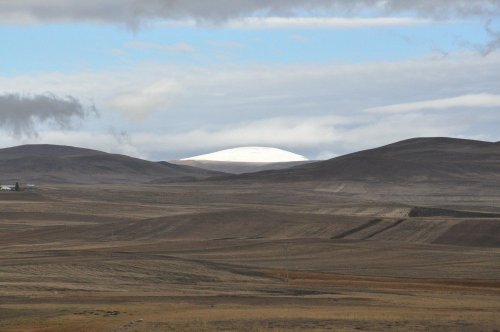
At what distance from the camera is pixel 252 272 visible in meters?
70.2

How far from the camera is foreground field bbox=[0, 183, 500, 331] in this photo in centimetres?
4141

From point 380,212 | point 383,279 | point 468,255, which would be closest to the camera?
point 383,279

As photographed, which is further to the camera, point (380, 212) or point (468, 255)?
point (380, 212)

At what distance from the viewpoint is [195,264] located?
70.9 meters

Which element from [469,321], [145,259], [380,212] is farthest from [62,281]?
[380,212]

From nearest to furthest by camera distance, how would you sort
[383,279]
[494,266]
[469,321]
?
[469,321] < [383,279] < [494,266]

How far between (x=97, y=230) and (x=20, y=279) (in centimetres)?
5784

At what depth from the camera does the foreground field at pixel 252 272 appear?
4141 cm

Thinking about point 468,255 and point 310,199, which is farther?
point 310,199

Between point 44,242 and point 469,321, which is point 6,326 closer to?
point 469,321

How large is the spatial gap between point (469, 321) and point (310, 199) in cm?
15859

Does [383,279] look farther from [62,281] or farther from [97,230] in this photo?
[97,230]

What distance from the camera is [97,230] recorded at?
116250mm

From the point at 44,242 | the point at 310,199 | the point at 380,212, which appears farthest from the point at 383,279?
the point at 310,199
